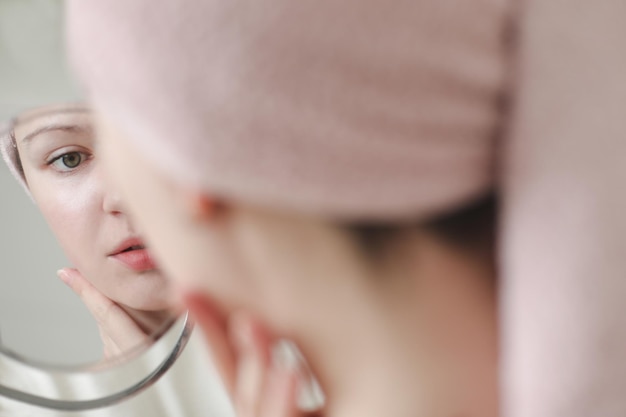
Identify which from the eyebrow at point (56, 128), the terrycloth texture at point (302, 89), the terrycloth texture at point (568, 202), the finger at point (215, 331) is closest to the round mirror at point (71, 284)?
the eyebrow at point (56, 128)

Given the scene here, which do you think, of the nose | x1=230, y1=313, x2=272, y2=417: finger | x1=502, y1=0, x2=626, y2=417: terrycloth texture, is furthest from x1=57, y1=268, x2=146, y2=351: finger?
x1=502, y1=0, x2=626, y2=417: terrycloth texture

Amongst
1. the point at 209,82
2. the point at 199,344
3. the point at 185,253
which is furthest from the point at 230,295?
the point at 199,344

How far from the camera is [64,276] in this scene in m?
0.77

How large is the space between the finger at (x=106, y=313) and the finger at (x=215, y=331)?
267 millimetres

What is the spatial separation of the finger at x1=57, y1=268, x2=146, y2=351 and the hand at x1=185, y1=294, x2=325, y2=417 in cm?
27

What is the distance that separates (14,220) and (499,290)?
0.63 m

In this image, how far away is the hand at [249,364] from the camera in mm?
411

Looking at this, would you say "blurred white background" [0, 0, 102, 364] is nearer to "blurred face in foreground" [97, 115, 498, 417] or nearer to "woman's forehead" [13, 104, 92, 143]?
"woman's forehead" [13, 104, 92, 143]

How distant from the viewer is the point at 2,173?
2.43 feet

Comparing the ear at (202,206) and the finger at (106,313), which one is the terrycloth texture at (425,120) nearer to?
the ear at (202,206)

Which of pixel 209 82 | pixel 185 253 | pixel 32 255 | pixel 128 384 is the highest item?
pixel 209 82

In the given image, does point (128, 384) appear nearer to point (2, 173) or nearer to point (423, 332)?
point (2, 173)

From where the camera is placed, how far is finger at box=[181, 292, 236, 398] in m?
0.40

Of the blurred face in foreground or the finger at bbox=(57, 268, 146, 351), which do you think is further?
the finger at bbox=(57, 268, 146, 351)
